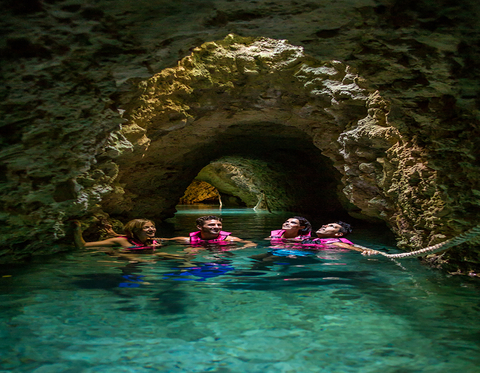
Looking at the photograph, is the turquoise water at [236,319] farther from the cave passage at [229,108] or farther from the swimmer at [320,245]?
the cave passage at [229,108]

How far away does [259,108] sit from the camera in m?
8.74

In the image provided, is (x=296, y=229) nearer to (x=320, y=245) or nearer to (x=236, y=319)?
(x=320, y=245)

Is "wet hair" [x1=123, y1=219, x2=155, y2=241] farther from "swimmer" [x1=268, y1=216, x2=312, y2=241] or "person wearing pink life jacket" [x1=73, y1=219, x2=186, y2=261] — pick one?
"swimmer" [x1=268, y1=216, x2=312, y2=241]

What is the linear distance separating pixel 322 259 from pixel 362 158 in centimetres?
231

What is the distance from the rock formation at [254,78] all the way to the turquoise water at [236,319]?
100 centimetres

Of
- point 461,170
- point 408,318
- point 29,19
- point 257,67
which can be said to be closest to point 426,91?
point 461,170

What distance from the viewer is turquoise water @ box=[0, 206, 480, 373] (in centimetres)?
233

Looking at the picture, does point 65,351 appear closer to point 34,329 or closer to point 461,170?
point 34,329

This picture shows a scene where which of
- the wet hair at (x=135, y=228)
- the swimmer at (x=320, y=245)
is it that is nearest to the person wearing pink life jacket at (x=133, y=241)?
the wet hair at (x=135, y=228)

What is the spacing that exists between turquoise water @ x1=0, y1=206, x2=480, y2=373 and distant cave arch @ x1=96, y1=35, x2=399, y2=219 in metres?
2.51

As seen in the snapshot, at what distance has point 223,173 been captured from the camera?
2592cm

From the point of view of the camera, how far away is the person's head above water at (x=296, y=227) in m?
7.46

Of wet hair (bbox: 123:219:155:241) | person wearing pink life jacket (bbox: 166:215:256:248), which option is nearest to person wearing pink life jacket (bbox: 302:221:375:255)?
person wearing pink life jacket (bbox: 166:215:256:248)

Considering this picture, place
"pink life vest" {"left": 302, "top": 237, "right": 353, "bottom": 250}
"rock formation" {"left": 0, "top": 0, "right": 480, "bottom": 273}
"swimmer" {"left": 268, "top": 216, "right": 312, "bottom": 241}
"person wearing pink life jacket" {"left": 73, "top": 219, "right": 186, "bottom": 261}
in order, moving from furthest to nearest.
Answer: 1. "swimmer" {"left": 268, "top": 216, "right": 312, "bottom": 241}
2. "pink life vest" {"left": 302, "top": 237, "right": 353, "bottom": 250}
3. "person wearing pink life jacket" {"left": 73, "top": 219, "right": 186, "bottom": 261}
4. "rock formation" {"left": 0, "top": 0, "right": 480, "bottom": 273}
